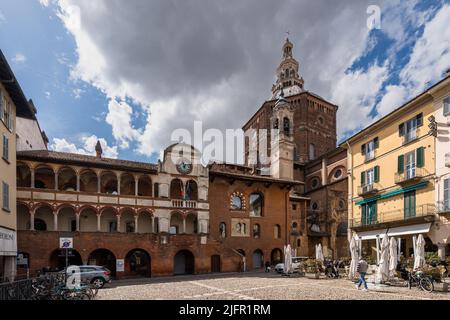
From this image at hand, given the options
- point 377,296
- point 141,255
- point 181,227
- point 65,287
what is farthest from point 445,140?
point 141,255

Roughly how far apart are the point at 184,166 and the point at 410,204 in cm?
1965

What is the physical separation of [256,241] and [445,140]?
2010 centimetres

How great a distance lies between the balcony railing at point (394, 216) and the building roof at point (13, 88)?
28.2 metres

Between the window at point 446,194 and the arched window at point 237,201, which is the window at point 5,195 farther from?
the window at point 446,194

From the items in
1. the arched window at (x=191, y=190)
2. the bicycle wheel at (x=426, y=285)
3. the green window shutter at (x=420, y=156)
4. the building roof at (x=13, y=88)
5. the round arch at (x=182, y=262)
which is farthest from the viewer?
the arched window at (x=191, y=190)

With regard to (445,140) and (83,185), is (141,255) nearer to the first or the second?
(83,185)

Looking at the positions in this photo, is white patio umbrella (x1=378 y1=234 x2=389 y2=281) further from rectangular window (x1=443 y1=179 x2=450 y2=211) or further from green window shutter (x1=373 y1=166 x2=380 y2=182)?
green window shutter (x1=373 y1=166 x2=380 y2=182)

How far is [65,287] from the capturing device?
14.0 metres

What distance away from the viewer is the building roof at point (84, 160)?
26.4m

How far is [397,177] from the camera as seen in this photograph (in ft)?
91.4

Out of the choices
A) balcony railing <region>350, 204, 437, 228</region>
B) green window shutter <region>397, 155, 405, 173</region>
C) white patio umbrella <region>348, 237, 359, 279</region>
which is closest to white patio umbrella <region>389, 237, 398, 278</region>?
white patio umbrella <region>348, 237, 359, 279</region>

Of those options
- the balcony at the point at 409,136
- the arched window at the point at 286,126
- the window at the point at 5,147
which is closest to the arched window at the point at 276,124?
the arched window at the point at 286,126

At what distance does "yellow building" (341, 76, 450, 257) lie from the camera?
25.1 metres

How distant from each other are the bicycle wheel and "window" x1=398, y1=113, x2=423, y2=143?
1341cm
